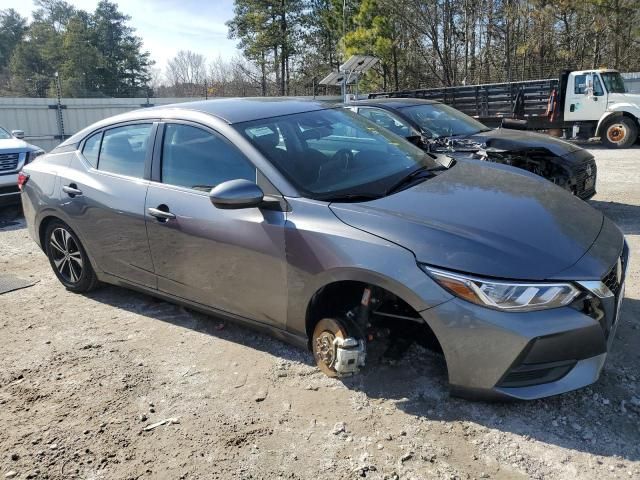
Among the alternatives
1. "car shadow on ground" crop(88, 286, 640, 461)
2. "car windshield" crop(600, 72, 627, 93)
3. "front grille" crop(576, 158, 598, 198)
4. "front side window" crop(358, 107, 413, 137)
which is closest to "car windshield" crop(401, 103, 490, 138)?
"front side window" crop(358, 107, 413, 137)

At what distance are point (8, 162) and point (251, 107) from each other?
6417 millimetres

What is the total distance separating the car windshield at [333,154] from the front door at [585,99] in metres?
13.5

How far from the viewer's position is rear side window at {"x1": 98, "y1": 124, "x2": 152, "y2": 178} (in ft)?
12.6

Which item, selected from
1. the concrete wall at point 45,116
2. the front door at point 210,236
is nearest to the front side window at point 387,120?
the front door at point 210,236

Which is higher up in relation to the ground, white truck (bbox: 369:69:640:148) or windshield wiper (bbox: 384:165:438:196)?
white truck (bbox: 369:69:640:148)

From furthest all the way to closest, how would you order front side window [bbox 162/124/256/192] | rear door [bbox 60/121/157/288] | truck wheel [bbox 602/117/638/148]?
truck wheel [bbox 602/117/638/148], rear door [bbox 60/121/157/288], front side window [bbox 162/124/256/192]

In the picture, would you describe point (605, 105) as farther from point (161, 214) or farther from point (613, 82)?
point (161, 214)

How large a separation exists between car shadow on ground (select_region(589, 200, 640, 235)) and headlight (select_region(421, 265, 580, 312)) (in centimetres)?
422

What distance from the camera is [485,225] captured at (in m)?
2.71

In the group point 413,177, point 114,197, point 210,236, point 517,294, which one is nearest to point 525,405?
point 517,294

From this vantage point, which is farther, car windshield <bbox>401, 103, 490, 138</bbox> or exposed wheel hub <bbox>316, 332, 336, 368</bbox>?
car windshield <bbox>401, 103, 490, 138</bbox>

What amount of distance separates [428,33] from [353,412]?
29695mm

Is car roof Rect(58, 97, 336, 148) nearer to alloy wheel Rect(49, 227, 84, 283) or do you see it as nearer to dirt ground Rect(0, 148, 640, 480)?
alloy wheel Rect(49, 227, 84, 283)

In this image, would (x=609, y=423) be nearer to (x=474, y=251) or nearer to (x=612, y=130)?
(x=474, y=251)
